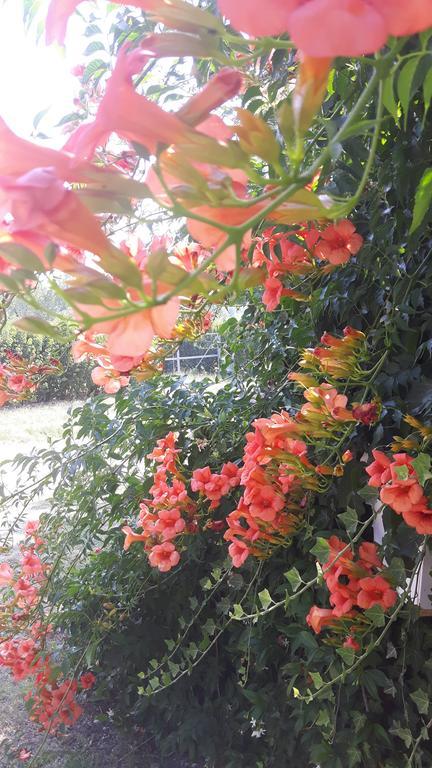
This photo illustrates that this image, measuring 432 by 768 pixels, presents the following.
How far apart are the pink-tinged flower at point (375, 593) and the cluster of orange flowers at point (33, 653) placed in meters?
0.94

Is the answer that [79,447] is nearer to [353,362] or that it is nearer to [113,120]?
[353,362]

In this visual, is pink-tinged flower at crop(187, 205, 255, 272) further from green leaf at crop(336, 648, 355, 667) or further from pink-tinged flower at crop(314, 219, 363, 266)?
green leaf at crop(336, 648, 355, 667)

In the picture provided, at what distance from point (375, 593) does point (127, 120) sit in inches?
29.5

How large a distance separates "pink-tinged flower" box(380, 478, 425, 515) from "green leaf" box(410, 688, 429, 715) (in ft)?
1.10

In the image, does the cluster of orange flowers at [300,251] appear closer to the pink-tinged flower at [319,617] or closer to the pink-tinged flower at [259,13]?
the pink-tinged flower at [319,617]

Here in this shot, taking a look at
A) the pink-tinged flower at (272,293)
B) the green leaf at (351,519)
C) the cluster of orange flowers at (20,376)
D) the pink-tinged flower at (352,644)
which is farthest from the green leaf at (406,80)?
the cluster of orange flowers at (20,376)

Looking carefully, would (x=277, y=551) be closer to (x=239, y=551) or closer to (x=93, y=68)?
(x=239, y=551)

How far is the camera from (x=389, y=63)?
0.24m

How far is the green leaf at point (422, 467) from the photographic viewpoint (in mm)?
703

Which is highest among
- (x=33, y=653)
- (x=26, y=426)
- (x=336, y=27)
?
(x=336, y=27)

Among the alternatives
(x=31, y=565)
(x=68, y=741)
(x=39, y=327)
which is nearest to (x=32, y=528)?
(x=31, y=565)

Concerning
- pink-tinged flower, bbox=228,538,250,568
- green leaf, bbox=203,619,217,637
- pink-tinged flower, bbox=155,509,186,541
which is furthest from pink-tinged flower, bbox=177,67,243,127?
green leaf, bbox=203,619,217,637

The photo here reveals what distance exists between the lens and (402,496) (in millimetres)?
731

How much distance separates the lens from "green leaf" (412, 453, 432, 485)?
2.31ft
